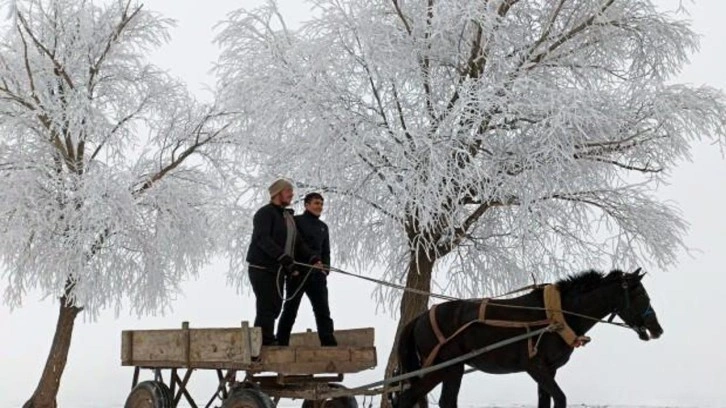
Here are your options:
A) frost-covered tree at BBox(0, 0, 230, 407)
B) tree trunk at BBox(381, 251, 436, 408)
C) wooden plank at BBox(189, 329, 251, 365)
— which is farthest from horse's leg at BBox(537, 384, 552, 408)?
frost-covered tree at BBox(0, 0, 230, 407)

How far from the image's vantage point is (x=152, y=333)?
9.99m

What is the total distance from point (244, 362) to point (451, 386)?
7.27 feet

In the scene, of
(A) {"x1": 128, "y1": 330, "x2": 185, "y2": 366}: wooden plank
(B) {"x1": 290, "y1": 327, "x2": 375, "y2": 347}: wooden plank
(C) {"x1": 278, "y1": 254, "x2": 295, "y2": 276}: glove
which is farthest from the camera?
(B) {"x1": 290, "y1": 327, "x2": 375, "y2": 347}: wooden plank

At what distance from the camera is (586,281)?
28.2 ft

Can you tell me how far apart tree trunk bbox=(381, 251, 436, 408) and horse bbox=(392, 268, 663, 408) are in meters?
3.53

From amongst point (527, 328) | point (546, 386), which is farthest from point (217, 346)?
point (546, 386)

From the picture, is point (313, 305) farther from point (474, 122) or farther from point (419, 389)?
point (474, 122)

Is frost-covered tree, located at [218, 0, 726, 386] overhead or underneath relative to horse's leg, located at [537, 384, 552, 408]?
overhead

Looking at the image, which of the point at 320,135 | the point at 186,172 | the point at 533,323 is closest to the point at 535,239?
the point at 320,135

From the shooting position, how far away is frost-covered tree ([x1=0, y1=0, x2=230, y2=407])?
1499 centimetres

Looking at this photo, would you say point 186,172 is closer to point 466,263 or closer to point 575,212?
point 466,263

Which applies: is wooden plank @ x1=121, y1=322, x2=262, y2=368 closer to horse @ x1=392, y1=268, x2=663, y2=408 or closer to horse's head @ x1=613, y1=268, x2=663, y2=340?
horse @ x1=392, y1=268, x2=663, y2=408

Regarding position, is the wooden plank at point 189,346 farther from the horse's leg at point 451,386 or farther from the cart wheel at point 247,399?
the horse's leg at point 451,386

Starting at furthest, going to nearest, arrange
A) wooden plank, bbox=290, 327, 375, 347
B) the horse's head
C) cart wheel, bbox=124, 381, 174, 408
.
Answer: cart wheel, bbox=124, 381, 174, 408 → wooden plank, bbox=290, 327, 375, 347 → the horse's head
